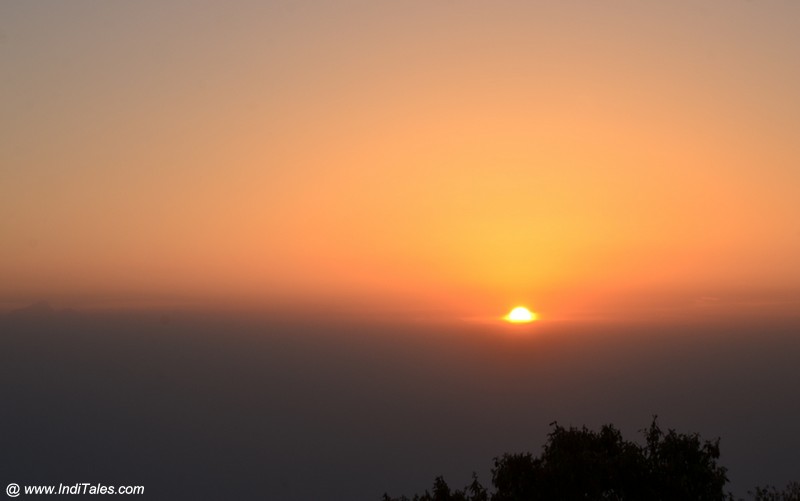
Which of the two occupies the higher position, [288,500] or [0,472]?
[0,472]

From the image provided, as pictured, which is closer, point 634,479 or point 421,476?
point 634,479

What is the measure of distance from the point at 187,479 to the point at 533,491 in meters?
195

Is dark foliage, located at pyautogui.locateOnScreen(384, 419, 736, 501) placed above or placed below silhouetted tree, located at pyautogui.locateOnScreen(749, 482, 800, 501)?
above

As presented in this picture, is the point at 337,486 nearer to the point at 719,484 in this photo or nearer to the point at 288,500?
the point at 288,500

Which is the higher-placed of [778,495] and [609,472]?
[609,472]

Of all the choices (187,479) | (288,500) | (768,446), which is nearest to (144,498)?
(187,479)

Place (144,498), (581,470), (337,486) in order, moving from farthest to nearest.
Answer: (337,486), (144,498), (581,470)

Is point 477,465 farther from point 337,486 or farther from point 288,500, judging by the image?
point 288,500

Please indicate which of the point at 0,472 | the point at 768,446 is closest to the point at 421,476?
the point at 768,446

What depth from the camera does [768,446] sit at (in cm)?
19925

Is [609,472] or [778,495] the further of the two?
[778,495]

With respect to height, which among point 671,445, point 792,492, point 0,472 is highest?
point 0,472

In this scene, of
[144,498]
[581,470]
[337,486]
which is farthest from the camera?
[337,486]

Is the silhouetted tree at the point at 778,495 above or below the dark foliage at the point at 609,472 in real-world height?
below
